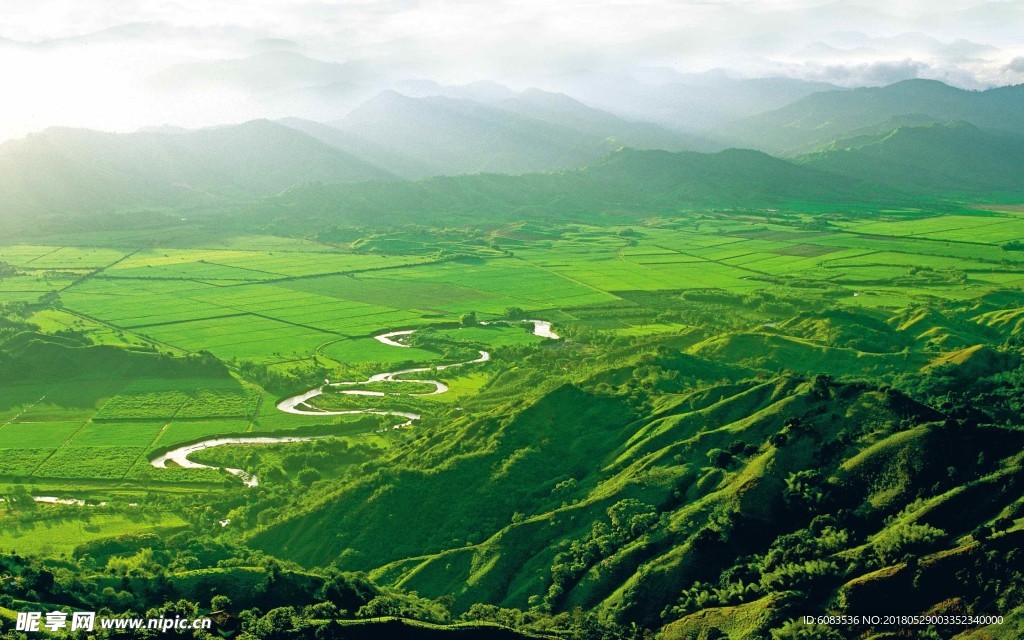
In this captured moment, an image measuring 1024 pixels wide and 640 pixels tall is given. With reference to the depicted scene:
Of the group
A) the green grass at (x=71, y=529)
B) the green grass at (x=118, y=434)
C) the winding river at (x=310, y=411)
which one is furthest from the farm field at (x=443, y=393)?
the winding river at (x=310, y=411)

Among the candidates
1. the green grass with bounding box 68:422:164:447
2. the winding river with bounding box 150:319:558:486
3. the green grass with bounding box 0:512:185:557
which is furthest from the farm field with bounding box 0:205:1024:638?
the winding river with bounding box 150:319:558:486

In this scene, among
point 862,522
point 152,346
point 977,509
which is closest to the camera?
point 977,509

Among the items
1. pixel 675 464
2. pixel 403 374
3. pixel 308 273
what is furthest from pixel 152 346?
pixel 675 464

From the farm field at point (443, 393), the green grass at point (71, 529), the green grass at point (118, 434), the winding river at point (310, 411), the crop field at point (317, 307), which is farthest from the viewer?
the crop field at point (317, 307)

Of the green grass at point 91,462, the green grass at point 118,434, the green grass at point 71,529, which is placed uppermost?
the green grass at point 118,434

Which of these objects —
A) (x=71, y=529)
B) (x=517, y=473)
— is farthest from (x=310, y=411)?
(x=517, y=473)

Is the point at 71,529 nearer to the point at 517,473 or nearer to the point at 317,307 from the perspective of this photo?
the point at 517,473

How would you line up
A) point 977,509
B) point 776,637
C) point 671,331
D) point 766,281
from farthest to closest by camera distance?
1. point 766,281
2. point 671,331
3. point 977,509
4. point 776,637

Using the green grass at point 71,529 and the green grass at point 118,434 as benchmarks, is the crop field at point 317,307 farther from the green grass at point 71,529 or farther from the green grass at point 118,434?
the green grass at point 71,529

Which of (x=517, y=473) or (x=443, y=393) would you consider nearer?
(x=517, y=473)

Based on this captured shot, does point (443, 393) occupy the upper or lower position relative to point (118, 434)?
upper

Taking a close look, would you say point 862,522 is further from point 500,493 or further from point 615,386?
point 615,386
